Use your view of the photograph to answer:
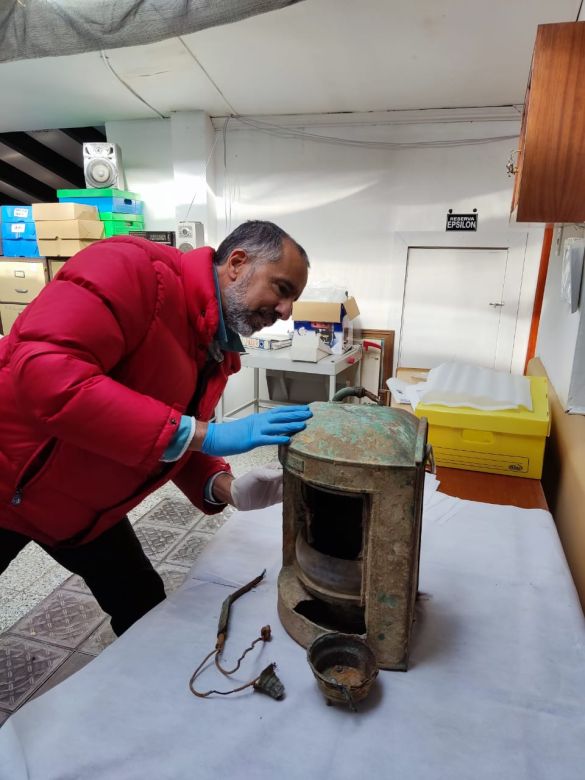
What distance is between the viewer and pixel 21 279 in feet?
12.9

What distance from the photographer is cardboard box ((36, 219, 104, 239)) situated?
11.8 ft

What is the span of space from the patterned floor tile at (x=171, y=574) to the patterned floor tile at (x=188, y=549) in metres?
0.04

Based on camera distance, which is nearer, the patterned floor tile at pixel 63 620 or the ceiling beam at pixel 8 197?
the patterned floor tile at pixel 63 620

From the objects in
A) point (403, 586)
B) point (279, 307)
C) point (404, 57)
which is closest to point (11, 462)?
point (279, 307)

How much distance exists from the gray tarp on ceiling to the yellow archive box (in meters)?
1.61

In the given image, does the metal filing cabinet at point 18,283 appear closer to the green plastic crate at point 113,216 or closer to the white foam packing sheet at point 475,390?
the green plastic crate at point 113,216

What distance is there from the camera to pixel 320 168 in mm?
3578

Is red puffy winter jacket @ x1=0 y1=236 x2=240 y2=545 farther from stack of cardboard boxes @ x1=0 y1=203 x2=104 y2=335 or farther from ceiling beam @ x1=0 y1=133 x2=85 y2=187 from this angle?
ceiling beam @ x1=0 y1=133 x2=85 y2=187

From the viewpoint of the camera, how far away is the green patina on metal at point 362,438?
0.76 m

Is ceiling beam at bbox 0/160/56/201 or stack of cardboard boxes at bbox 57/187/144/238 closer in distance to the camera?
stack of cardboard boxes at bbox 57/187/144/238

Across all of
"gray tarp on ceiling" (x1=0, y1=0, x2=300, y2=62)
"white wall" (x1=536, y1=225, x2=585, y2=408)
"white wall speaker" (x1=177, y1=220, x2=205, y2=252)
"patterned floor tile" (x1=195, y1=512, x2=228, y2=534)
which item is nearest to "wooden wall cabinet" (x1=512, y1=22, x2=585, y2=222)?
"white wall" (x1=536, y1=225, x2=585, y2=408)

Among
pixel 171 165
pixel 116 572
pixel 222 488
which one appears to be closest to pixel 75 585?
pixel 116 572

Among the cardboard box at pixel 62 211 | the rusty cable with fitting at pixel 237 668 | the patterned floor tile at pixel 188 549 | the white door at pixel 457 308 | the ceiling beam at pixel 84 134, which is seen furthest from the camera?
the ceiling beam at pixel 84 134

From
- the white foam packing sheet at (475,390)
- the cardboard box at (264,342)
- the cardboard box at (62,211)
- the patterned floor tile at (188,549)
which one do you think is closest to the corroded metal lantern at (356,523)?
the white foam packing sheet at (475,390)
